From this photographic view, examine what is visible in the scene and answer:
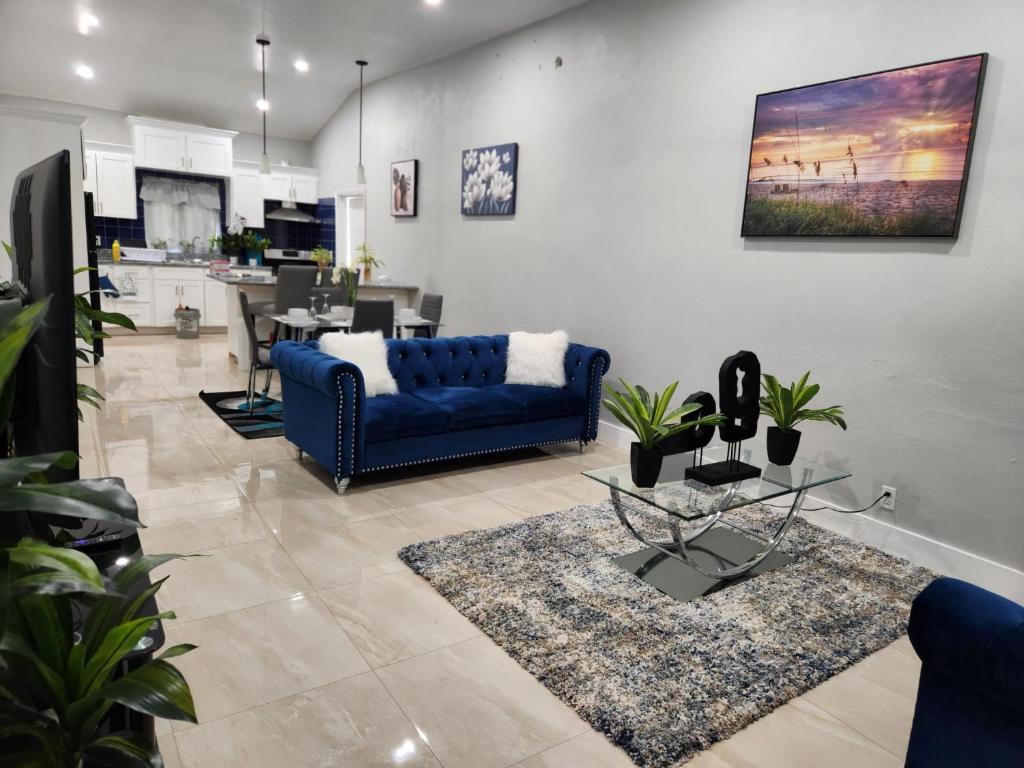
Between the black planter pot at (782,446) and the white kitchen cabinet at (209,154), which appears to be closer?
the black planter pot at (782,446)

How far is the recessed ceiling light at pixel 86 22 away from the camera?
6061 mm

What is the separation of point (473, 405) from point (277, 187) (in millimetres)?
6918

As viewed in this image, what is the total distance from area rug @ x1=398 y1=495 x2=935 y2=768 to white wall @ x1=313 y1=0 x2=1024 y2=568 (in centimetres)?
66

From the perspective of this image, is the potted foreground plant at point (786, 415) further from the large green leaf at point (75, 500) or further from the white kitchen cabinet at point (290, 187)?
the white kitchen cabinet at point (290, 187)

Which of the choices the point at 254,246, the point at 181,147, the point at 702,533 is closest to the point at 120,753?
the point at 702,533

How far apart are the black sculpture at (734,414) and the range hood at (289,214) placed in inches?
317

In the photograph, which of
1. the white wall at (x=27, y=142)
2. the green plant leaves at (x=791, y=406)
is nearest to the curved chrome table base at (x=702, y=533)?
the green plant leaves at (x=791, y=406)

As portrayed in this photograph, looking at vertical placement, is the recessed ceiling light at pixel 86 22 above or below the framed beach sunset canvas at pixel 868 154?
above

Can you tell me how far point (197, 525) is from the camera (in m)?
3.17

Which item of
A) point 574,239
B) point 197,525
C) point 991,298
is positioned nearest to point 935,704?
point 991,298

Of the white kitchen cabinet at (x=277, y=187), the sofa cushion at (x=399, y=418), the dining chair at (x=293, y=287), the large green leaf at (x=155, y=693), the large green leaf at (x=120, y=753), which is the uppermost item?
the white kitchen cabinet at (x=277, y=187)

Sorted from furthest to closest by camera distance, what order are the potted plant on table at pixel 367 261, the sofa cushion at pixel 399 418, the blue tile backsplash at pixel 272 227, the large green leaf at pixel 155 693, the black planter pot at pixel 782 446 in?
the blue tile backsplash at pixel 272 227 < the potted plant on table at pixel 367 261 < the sofa cushion at pixel 399 418 < the black planter pot at pixel 782 446 < the large green leaf at pixel 155 693

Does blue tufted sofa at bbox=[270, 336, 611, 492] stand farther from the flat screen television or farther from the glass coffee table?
the flat screen television

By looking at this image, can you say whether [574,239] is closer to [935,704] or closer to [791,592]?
[791,592]
